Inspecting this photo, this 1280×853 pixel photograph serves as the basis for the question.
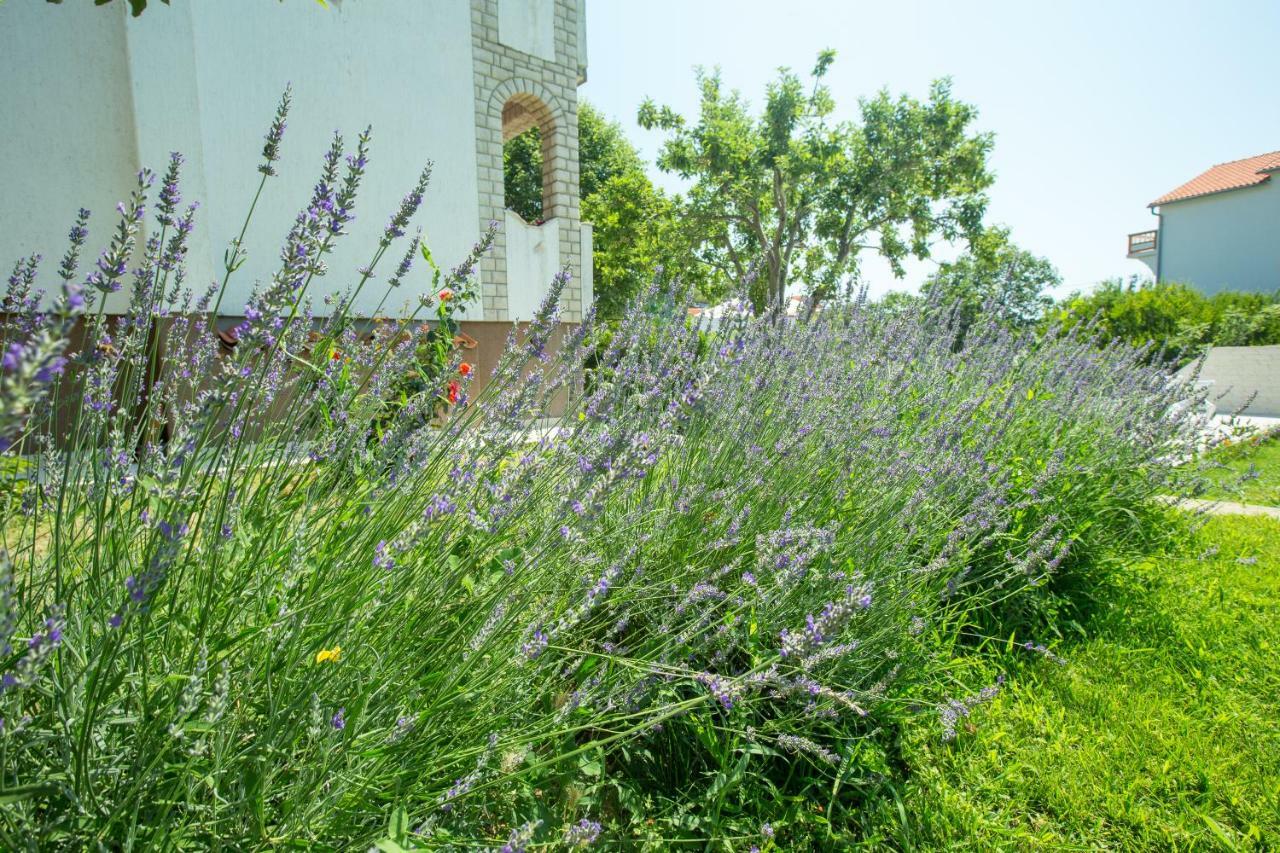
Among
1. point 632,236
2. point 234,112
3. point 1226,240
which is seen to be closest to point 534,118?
point 234,112

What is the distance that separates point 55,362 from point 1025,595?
2.92 m

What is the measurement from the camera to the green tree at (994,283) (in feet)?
12.9

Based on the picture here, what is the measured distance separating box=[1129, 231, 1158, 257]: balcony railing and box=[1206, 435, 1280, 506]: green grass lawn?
2926 cm

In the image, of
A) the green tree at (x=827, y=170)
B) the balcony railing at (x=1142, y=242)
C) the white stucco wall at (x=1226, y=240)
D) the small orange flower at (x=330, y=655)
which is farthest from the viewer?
the balcony railing at (x=1142, y=242)

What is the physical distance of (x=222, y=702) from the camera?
2.61 feet

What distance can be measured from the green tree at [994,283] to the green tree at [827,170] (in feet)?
5.13

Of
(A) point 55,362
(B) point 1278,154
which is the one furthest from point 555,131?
(B) point 1278,154

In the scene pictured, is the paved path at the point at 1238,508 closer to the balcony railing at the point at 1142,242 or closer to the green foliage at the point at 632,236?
the green foliage at the point at 632,236

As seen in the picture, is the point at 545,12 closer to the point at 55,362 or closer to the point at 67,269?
the point at 67,269

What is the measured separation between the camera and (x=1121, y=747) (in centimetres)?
199

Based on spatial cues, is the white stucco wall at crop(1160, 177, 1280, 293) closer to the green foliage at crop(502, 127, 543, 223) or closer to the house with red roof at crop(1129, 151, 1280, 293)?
the house with red roof at crop(1129, 151, 1280, 293)

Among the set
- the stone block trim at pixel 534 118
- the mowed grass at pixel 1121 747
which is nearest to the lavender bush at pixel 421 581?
the mowed grass at pixel 1121 747

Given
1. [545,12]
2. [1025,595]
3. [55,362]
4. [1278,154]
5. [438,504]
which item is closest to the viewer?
[55,362]

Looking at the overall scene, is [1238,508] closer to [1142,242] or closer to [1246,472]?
[1246,472]
